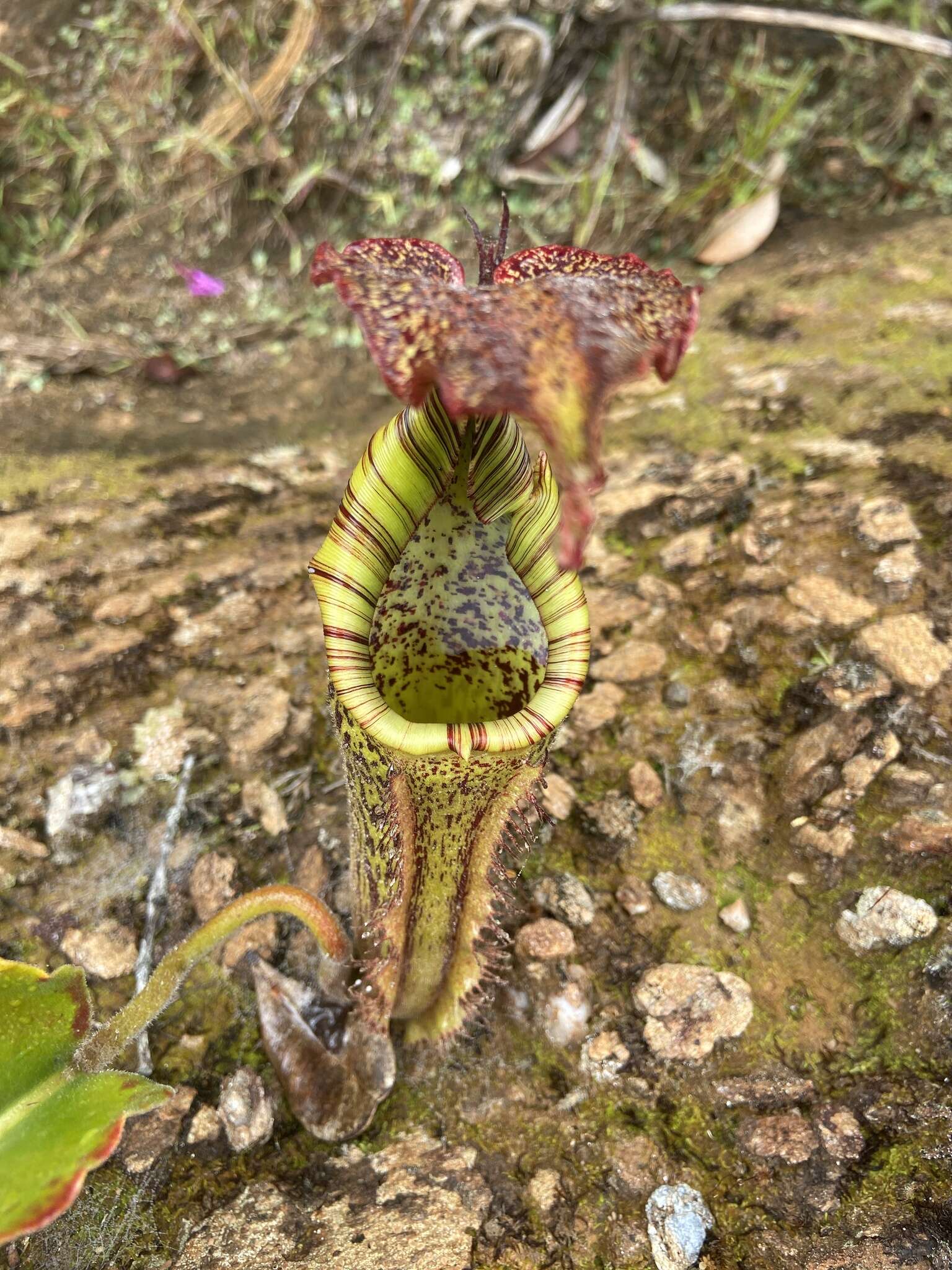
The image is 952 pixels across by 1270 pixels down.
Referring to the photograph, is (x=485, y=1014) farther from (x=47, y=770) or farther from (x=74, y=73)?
(x=74, y=73)

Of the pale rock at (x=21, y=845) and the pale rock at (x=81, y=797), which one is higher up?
the pale rock at (x=81, y=797)

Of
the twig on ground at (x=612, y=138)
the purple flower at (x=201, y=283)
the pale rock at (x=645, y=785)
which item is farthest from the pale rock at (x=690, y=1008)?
the purple flower at (x=201, y=283)

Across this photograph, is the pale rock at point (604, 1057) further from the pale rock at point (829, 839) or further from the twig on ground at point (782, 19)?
the twig on ground at point (782, 19)

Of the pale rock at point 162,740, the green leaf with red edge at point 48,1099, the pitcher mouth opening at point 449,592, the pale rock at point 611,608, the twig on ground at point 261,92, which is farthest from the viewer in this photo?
the twig on ground at point 261,92

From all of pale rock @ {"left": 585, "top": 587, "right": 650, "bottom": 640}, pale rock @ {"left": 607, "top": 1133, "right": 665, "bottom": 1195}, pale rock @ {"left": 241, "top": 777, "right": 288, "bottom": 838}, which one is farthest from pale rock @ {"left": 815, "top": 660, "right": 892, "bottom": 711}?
pale rock @ {"left": 241, "top": 777, "right": 288, "bottom": 838}

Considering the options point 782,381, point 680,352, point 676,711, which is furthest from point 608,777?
point 782,381

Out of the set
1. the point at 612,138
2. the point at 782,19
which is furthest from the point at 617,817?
the point at 782,19

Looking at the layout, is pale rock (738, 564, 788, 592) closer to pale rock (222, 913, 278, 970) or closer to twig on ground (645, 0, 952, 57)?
pale rock (222, 913, 278, 970)
